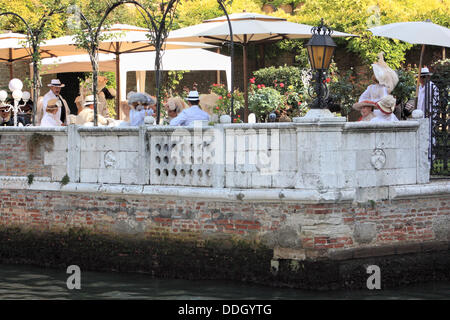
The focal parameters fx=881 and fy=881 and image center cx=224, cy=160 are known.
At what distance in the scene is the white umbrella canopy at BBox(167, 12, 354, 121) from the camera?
48.0 ft

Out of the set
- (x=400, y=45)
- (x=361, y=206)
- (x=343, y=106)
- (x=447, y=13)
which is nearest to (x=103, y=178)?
(x=361, y=206)

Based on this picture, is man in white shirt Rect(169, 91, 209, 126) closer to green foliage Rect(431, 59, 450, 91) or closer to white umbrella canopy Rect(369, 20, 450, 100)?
white umbrella canopy Rect(369, 20, 450, 100)

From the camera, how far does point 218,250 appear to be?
11312 mm

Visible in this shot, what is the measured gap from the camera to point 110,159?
1209cm

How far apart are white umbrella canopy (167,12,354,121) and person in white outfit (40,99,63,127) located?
261 cm

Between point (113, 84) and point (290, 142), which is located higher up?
point (113, 84)

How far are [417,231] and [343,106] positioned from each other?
7.18 meters

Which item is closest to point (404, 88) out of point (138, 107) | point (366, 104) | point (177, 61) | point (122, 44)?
point (177, 61)

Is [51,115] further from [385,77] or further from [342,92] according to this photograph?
[342,92]

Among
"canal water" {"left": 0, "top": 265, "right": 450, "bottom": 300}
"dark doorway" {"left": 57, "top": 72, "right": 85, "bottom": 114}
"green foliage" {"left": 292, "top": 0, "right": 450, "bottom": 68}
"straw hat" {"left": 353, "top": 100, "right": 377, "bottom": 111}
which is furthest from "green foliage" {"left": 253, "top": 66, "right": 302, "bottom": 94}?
"canal water" {"left": 0, "top": 265, "right": 450, "bottom": 300}

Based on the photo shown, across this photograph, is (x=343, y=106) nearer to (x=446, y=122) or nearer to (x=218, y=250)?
(x=446, y=122)

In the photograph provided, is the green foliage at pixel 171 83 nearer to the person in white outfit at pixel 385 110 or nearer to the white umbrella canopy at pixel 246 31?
the white umbrella canopy at pixel 246 31
